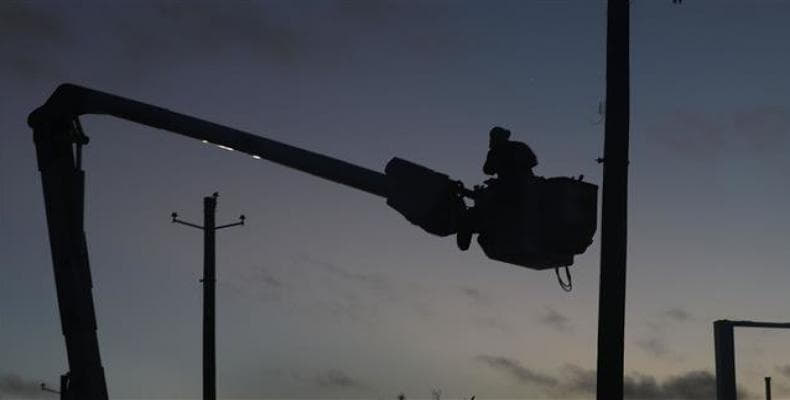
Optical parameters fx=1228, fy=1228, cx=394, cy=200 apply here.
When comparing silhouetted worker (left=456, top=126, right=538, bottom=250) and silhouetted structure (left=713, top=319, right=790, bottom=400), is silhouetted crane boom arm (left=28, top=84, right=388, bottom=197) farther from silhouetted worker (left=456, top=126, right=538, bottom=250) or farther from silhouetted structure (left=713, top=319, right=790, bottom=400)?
silhouetted structure (left=713, top=319, right=790, bottom=400)

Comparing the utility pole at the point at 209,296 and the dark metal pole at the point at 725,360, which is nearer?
the dark metal pole at the point at 725,360

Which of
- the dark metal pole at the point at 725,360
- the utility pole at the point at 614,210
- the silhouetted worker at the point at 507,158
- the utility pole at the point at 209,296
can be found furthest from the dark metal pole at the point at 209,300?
the silhouetted worker at the point at 507,158

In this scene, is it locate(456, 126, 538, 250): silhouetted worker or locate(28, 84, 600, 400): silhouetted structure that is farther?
locate(456, 126, 538, 250): silhouetted worker

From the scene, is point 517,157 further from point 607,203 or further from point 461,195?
point 607,203

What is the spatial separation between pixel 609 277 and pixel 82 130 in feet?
16.8

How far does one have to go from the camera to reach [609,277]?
11906 millimetres

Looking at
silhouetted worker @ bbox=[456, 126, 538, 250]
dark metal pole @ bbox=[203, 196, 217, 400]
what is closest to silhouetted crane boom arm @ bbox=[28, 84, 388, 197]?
silhouetted worker @ bbox=[456, 126, 538, 250]

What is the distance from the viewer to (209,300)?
2938 cm

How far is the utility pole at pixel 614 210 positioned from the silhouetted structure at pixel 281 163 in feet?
14.5

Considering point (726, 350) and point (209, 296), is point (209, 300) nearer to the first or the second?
point (209, 296)

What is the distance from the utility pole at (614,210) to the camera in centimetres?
1166

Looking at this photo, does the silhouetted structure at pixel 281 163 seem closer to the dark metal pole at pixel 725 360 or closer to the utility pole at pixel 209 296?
the dark metal pole at pixel 725 360

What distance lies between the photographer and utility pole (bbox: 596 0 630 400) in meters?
11.7

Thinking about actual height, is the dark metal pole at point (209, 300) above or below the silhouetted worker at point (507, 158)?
above
